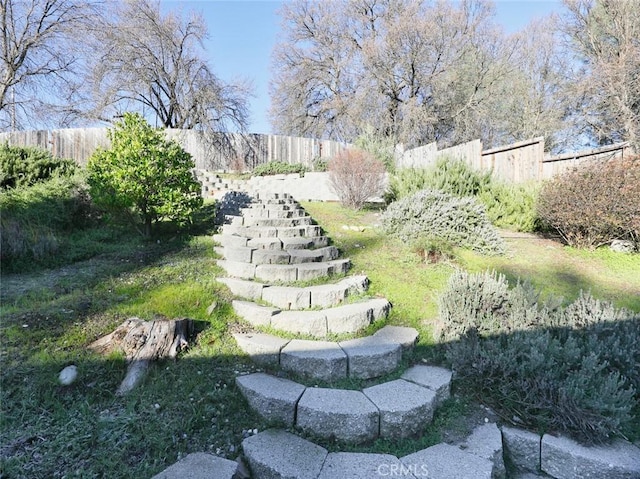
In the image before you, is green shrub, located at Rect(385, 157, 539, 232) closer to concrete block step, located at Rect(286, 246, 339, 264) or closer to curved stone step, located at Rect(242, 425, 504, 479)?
concrete block step, located at Rect(286, 246, 339, 264)

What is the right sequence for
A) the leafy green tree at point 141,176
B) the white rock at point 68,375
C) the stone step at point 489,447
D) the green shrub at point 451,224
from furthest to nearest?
1. the green shrub at point 451,224
2. the leafy green tree at point 141,176
3. the white rock at point 68,375
4. the stone step at point 489,447

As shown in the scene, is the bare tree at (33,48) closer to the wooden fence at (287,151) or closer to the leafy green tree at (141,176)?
the wooden fence at (287,151)

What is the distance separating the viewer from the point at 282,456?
→ 1.79 meters

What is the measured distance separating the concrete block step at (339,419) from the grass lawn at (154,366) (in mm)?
84

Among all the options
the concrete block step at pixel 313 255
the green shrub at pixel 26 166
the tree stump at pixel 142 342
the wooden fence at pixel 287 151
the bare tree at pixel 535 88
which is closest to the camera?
the tree stump at pixel 142 342

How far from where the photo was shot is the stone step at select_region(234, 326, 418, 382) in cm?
239

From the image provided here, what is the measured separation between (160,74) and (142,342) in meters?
13.3

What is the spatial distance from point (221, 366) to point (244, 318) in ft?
1.92

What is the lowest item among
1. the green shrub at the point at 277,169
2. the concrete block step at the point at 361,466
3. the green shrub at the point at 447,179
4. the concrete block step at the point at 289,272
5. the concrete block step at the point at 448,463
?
the concrete block step at the point at 361,466

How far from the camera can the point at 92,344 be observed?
7.94ft

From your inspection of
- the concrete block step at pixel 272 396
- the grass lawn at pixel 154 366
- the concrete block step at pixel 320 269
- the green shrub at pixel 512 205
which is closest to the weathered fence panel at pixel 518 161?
the green shrub at pixel 512 205

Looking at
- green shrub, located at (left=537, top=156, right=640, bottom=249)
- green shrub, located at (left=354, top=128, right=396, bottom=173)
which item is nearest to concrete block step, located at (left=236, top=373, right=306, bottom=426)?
green shrub, located at (left=537, top=156, right=640, bottom=249)

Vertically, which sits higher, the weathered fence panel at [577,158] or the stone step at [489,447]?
the weathered fence panel at [577,158]

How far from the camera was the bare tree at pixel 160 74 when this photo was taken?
38.3ft
